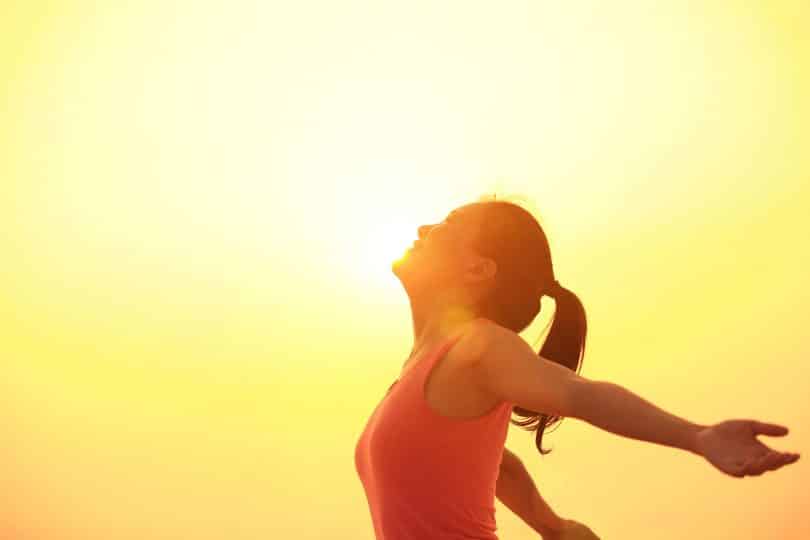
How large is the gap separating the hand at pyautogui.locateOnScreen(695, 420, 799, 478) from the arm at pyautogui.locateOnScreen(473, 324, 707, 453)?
0.7 inches

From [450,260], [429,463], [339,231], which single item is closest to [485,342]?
[429,463]

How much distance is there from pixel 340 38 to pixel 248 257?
87 cm

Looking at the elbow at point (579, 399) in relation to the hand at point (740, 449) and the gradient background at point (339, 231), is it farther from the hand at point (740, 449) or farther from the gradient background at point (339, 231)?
the gradient background at point (339, 231)

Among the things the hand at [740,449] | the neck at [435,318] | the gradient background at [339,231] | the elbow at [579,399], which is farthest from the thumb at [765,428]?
the gradient background at [339,231]

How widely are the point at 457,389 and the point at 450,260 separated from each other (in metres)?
0.27

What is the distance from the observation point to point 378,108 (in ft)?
8.10

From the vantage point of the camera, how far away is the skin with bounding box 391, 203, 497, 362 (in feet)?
3.43

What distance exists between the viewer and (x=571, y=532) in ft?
3.41

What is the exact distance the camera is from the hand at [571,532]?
1.02m

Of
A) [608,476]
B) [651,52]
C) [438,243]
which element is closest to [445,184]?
[651,52]

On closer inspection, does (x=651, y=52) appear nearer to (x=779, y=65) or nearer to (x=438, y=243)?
(x=779, y=65)

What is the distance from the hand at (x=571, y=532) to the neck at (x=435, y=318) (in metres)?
0.31

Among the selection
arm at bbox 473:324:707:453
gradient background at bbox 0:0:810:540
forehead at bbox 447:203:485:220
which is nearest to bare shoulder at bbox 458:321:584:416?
arm at bbox 473:324:707:453

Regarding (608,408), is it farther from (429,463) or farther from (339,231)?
(339,231)
